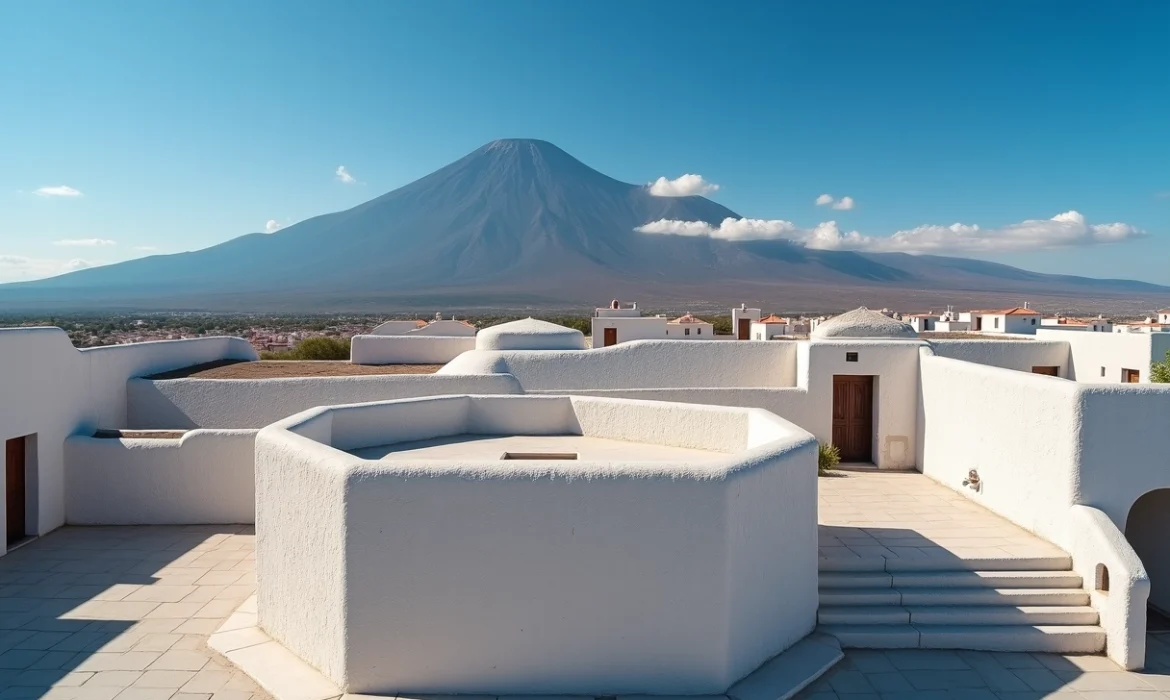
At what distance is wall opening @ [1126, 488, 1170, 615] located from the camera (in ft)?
29.0

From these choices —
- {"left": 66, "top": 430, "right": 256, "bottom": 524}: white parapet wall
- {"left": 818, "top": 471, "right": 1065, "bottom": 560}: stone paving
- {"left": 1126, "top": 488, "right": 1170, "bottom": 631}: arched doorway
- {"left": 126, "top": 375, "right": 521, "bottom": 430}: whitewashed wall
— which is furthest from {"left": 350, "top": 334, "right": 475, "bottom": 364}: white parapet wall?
{"left": 1126, "top": 488, "right": 1170, "bottom": 631}: arched doorway

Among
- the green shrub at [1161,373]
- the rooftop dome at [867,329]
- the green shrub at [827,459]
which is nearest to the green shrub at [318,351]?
the rooftop dome at [867,329]

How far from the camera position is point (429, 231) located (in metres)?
158

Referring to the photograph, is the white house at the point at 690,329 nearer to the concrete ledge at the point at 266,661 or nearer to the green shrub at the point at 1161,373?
the green shrub at the point at 1161,373

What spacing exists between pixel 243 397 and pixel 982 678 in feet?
41.4

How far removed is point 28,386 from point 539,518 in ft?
29.5

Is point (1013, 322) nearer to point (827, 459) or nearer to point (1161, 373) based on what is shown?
point (1161, 373)

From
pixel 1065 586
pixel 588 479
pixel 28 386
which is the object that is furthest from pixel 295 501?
pixel 1065 586

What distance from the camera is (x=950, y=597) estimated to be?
734 centimetres

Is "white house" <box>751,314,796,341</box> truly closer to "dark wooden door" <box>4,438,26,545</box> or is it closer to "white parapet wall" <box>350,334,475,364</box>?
"white parapet wall" <box>350,334,475,364</box>

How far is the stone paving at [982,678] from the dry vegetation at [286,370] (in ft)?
36.3

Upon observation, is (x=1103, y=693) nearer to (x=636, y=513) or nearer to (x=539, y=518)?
(x=636, y=513)

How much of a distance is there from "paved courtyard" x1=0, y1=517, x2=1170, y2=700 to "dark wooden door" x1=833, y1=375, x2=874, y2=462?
20.6 feet

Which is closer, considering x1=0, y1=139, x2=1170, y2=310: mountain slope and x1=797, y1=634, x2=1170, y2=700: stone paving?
x1=797, y1=634, x2=1170, y2=700: stone paving
